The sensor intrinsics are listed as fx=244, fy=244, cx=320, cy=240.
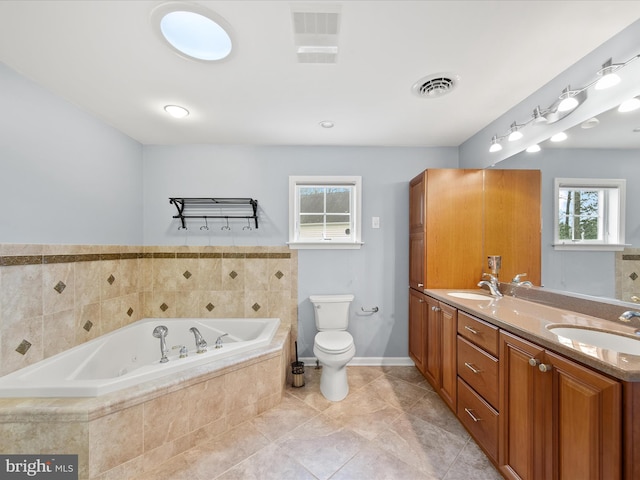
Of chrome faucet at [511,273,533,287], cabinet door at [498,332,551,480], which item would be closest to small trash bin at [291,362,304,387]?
cabinet door at [498,332,551,480]

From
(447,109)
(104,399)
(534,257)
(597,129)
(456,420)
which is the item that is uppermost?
(447,109)

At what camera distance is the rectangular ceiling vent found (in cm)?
109

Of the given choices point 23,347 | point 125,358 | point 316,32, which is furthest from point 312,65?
point 125,358

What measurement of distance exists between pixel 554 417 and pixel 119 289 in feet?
10.1

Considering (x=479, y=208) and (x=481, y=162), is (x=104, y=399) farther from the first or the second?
(x=481, y=162)

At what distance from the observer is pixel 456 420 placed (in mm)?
1775

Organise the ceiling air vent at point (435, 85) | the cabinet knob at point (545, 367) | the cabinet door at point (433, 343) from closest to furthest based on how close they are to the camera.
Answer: the cabinet knob at point (545, 367) < the ceiling air vent at point (435, 85) < the cabinet door at point (433, 343)

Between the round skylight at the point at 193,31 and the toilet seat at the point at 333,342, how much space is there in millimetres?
2079

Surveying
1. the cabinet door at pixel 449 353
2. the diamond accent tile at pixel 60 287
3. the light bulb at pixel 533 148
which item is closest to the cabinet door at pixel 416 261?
the cabinet door at pixel 449 353

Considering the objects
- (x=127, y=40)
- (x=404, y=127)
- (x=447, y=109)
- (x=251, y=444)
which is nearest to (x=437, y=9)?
(x=447, y=109)

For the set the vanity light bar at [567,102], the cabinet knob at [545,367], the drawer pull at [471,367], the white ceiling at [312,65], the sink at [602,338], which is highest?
the white ceiling at [312,65]

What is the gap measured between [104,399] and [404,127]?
2.78 meters

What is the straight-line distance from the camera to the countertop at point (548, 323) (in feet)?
2.68

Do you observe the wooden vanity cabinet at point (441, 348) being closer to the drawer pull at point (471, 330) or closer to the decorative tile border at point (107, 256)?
the drawer pull at point (471, 330)
